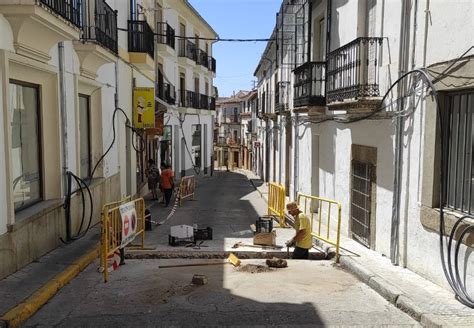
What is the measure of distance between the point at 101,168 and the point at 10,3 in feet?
19.7

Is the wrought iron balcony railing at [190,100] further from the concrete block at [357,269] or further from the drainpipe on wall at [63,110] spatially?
the concrete block at [357,269]

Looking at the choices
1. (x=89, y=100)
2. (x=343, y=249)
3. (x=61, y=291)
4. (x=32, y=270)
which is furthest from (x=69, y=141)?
(x=343, y=249)

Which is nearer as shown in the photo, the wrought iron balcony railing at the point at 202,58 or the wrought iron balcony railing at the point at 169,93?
the wrought iron balcony railing at the point at 169,93

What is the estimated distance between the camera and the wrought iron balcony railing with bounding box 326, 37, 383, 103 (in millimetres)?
7988

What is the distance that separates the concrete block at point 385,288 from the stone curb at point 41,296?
409 cm

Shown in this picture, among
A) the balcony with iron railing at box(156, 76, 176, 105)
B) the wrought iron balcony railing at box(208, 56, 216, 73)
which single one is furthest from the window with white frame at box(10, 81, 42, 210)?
the wrought iron balcony railing at box(208, 56, 216, 73)

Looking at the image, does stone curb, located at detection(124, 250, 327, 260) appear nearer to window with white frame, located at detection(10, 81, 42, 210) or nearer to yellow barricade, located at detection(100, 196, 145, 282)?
yellow barricade, located at detection(100, 196, 145, 282)

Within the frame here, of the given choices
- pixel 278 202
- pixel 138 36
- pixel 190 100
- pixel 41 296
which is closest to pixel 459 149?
pixel 41 296

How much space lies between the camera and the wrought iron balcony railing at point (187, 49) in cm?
2691

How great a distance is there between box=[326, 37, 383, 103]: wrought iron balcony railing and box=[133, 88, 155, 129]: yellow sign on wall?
7481mm

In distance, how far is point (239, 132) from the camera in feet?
191

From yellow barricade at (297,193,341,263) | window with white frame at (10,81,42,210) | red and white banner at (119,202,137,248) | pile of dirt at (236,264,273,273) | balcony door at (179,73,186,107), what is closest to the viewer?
window with white frame at (10,81,42,210)

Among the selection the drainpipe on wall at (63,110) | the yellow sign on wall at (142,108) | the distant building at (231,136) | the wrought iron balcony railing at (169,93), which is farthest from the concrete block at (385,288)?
the distant building at (231,136)

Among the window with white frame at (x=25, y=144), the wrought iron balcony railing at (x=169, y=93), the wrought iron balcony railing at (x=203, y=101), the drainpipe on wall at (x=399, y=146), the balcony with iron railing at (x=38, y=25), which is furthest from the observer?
the wrought iron balcony railing at (x=203, y=101)
